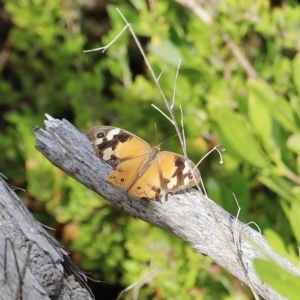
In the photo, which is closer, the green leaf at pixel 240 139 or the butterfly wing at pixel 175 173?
the butterfly wing at pixel 175 173

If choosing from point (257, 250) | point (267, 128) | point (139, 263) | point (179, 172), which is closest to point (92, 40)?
point (139, 263)

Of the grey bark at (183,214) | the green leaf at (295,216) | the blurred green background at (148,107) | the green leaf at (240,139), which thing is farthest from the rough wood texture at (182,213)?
the blurred green background at (148,107)

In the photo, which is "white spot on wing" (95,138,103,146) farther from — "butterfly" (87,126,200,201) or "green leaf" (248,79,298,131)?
"green leaf" (248,79,298,131)

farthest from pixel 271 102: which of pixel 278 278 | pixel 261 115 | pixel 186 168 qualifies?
pixel 278 278

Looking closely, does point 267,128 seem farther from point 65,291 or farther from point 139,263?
point 139,263

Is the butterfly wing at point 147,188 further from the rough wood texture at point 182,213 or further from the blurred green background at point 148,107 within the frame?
the blurred green background at point 148,107

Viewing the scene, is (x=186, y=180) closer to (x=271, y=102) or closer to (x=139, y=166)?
(x=139, y=166)
